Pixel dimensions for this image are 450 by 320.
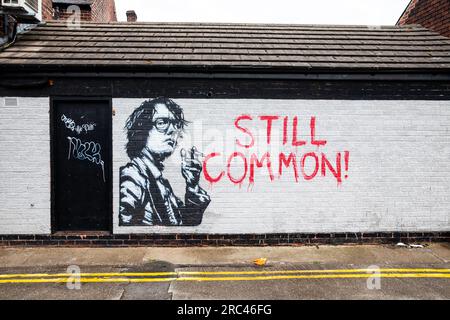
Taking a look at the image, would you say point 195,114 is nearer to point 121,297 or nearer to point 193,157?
point 193,157

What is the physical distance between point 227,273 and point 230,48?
4.88m

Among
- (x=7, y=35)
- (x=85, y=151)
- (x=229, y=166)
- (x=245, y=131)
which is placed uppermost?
(x=7, y=35)

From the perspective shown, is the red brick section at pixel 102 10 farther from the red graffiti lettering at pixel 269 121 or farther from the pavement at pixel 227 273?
the pavement at pixel 227 273

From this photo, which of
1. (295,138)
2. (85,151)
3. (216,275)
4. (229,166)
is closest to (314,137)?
(295,138)

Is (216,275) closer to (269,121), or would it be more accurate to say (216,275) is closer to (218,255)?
(218,255)

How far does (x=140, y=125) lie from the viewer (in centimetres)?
734

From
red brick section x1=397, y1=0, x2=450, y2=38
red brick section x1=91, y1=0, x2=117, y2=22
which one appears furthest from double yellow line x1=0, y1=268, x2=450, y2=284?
red brick section x1=91, y1=0, x2=117, y2=22

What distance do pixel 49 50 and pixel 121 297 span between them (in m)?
5.41

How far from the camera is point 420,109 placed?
7.56m

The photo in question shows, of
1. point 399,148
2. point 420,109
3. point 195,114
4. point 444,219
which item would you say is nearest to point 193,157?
point 195,114

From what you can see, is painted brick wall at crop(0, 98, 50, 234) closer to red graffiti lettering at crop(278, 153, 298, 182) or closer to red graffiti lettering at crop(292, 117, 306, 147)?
red graffiti lettering at crop(278, 153, 298, 182)

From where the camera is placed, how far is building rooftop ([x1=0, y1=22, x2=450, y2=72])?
729 cm

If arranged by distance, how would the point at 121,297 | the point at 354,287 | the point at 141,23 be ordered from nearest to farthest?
the point at 121,297 < the point at 354,287 < the point at 141,23

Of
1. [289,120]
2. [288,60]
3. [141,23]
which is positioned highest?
[141,23]
